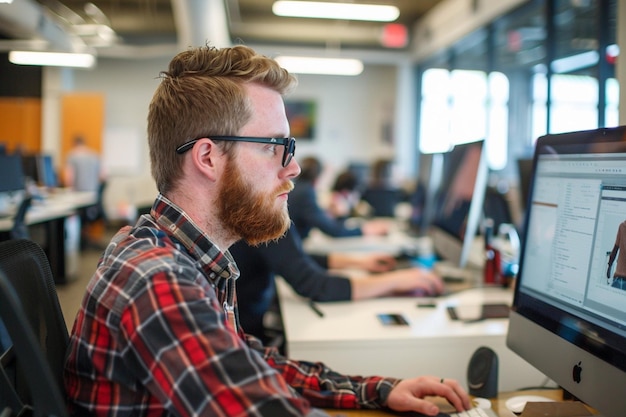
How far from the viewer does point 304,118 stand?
997 centimetres

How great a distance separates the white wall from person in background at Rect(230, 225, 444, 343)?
7.24 meters

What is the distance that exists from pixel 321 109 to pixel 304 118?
1.19 feet

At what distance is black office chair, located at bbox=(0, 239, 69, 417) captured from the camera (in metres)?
0.72

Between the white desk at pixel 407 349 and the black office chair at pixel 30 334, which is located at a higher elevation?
the black office chair at pixel 30 334

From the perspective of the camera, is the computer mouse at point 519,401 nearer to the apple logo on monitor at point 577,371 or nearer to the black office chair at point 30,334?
the apple logo on monitor at point 577,371

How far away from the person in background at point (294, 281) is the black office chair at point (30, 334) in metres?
0.97

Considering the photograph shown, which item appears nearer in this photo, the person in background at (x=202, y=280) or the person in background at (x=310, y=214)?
the person in background at (x=202, y=280)

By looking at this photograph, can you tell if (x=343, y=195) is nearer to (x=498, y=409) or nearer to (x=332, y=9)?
(x=332, y=9)

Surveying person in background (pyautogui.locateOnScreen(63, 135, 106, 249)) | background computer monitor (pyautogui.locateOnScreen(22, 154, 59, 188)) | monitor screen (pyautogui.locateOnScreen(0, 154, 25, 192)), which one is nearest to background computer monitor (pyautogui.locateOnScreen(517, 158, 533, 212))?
monitor screen (pyautogui.locateOnScreen(0, 154, 25, 192))

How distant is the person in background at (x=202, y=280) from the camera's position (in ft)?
2.26

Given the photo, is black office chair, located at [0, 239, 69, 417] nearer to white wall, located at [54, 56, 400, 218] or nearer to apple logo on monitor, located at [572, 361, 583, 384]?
apple logo on monitor, located at [572, 361, 583, 384]

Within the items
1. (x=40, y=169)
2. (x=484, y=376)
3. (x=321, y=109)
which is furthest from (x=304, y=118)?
(x=484, y=376)

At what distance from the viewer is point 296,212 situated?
3004mm

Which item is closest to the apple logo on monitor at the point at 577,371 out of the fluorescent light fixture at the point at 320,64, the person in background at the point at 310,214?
the person in background at the point at 310,214
